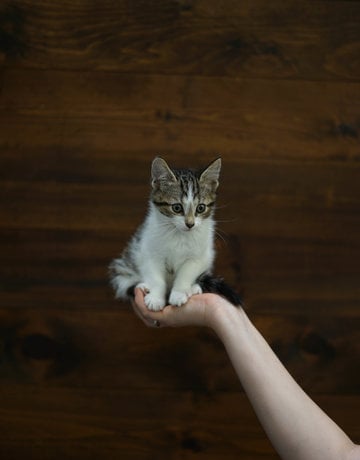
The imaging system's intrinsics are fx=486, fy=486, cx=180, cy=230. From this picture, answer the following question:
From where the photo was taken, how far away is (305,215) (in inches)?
63.6

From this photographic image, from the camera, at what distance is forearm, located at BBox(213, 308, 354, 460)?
832 mm

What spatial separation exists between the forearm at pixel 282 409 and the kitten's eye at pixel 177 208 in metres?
0.29

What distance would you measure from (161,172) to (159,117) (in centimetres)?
55

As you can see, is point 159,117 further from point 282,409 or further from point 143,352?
point 282,409

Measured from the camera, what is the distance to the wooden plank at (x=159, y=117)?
1.60 metres

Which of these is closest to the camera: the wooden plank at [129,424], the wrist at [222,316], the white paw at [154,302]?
the wrist at [222,316]

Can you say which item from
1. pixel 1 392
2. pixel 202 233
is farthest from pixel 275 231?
pixel 1 392

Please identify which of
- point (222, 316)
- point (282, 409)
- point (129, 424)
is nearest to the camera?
point (282, 409)

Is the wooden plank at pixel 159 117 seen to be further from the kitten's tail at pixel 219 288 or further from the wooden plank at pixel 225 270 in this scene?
the kitten's tail at pixel 219 288

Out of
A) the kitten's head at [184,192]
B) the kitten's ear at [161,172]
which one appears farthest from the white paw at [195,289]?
the kitten's ear at [161,172]

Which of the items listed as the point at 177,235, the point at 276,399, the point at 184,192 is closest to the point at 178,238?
the point at 177,235

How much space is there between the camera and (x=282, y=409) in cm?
87

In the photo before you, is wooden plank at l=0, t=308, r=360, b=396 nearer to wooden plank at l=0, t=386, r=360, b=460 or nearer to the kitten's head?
wooden plank at l=0, t=386, r=360, b=460

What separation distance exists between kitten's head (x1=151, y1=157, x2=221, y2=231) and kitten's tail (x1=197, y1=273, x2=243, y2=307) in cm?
15
